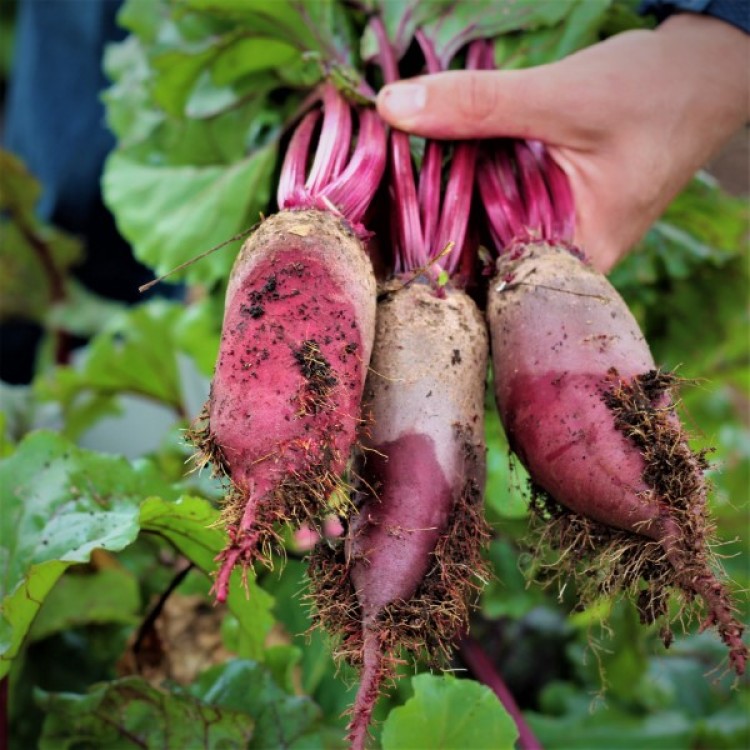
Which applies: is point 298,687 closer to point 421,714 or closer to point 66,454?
point 421,714

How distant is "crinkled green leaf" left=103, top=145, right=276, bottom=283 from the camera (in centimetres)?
166

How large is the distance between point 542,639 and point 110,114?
1824 mm

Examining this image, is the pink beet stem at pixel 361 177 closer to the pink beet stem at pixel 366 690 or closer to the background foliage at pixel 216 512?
the background foliage at pixel 216 512

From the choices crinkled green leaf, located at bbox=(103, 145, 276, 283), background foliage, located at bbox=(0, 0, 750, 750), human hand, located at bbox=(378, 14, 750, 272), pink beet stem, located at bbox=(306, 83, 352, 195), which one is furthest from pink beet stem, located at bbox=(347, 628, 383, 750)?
crinkled green leaf, located at bbox=(103, 145, 276, 283)

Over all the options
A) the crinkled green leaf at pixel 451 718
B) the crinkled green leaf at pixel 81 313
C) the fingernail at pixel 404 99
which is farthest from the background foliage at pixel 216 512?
the crinkled green leaf at pixel 81 313

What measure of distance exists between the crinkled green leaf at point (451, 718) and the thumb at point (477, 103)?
2.73ft

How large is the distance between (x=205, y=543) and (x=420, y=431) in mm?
401

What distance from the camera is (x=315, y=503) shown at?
40.4 inches

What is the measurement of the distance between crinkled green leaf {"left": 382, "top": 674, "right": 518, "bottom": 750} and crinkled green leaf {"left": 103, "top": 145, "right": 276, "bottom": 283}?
37.3 inches

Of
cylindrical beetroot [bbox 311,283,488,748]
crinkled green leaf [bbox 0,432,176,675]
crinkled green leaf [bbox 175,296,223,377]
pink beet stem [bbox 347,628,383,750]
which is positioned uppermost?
cylindrical beetroot [bbox 311,283,488,748]

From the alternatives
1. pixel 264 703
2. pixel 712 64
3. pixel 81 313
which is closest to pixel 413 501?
pixel 264 703

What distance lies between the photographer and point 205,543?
1278 mm

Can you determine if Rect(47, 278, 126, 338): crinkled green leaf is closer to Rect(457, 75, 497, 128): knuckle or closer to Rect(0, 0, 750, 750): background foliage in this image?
Rect(0, 0, 750, 750): background foliage

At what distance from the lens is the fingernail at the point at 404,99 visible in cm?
132
